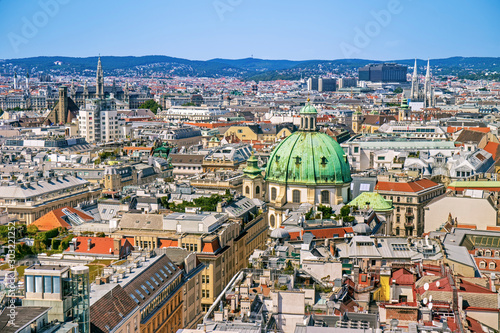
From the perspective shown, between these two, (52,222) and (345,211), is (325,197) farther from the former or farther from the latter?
(52,222)

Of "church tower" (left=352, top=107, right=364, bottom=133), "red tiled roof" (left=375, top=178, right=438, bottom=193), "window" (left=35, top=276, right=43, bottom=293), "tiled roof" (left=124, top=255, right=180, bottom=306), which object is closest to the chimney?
"tiled roof" (left=124, top=255, right=180, bottom=306)

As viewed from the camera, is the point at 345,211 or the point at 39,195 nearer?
the point at 345,211

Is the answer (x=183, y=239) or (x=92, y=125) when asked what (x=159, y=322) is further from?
(x=92, y=125)

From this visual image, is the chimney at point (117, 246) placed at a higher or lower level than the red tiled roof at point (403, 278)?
lower

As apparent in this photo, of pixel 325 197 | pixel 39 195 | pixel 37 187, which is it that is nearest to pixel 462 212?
pixel 325 197

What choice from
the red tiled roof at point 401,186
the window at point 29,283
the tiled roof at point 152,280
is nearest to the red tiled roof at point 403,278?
the tiled roof at point 152,280

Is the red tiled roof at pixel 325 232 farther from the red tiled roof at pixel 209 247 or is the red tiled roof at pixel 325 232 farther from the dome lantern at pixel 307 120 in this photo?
the dome lantern at pixel 307 120
